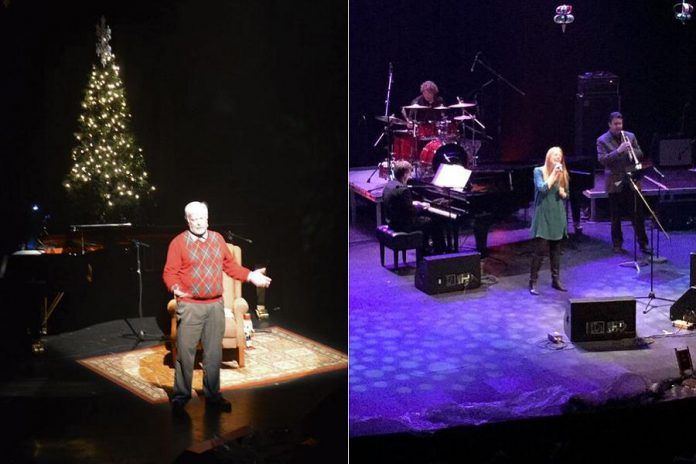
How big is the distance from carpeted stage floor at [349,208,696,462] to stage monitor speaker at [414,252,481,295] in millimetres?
101

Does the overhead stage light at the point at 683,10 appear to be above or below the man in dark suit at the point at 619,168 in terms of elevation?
above

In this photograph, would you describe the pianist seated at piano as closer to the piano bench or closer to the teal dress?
the piano bench

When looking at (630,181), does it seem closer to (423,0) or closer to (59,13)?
(423,0)

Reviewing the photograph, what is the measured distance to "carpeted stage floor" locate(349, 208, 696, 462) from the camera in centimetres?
629

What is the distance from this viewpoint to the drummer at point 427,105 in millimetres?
12016

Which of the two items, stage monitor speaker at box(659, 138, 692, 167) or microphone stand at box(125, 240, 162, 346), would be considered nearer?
microphone stand at box(125, 240, 162, 346)

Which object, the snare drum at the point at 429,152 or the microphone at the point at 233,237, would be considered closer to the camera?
the microphone at the point at 233,237

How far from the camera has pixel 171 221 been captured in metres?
6.93

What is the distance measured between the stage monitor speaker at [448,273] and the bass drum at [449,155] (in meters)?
2.56

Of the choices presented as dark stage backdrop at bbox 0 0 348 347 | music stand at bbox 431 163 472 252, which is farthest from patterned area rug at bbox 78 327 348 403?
music stand at bbox 431 163 472 252

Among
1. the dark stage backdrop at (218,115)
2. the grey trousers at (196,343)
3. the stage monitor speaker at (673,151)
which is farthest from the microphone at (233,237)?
the stage monitor speaker at (673,151)

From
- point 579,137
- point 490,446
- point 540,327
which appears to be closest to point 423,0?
point 579,137

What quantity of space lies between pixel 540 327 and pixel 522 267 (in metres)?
1.90

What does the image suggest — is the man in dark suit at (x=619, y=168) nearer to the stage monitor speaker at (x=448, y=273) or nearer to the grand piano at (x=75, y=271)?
the stage monitor speaker at (x=448, y=273)
